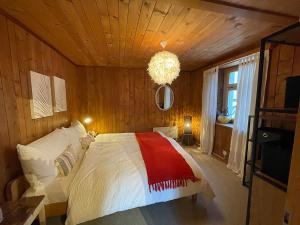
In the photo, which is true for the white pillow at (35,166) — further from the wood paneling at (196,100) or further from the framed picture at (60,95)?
the wood paneling at (196,100)

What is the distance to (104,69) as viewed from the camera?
3926 mm

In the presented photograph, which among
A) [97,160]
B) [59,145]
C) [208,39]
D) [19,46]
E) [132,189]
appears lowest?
[132,189]

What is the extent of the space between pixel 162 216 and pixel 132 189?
533 millimetres

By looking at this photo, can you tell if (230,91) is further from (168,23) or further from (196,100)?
(168,23)

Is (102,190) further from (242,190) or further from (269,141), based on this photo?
(242,190)

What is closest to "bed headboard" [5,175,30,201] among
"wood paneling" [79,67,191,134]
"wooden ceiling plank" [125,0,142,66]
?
"wooden ceiling plank" [125,0,142,66]

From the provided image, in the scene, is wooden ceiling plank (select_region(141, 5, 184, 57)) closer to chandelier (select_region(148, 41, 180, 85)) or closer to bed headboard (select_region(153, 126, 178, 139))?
chandelier (select_region(148, 41, 180, 85))

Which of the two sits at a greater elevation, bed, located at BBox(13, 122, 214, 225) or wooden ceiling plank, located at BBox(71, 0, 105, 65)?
wooden ceiling plank, located at BBox(71, 0, 105, 65)

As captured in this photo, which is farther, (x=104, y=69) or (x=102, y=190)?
(x=104, y=69)

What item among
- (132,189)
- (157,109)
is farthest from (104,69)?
(132,189)

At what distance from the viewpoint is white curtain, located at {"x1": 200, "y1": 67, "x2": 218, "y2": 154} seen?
10.9ft

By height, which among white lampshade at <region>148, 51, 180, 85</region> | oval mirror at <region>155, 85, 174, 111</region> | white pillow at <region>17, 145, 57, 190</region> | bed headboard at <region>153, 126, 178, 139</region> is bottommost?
bed headboard at <region>153, 126, 178, 139</region>

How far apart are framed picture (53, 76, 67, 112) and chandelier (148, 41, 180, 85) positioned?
1576mm

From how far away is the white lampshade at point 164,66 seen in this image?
209 cm
